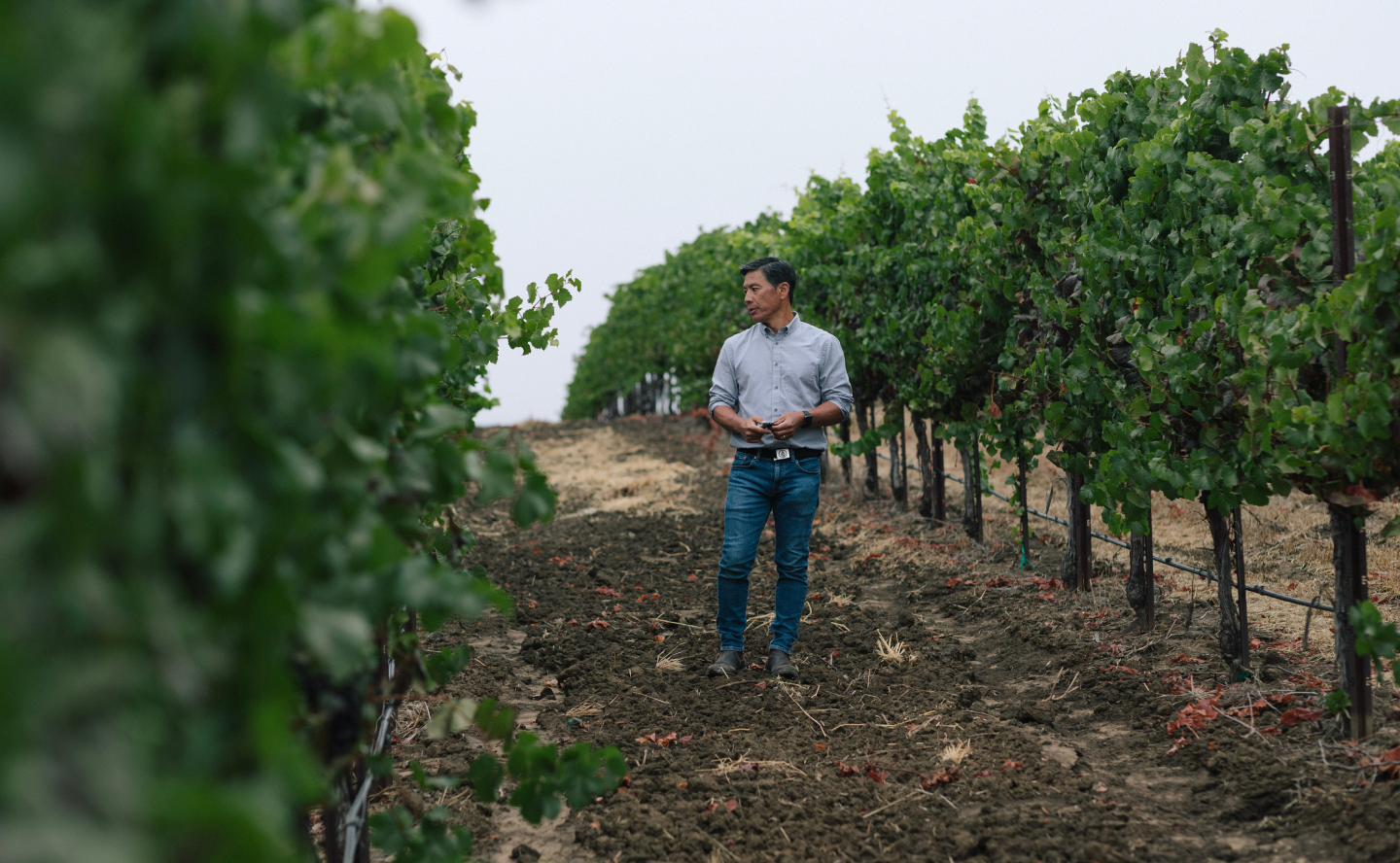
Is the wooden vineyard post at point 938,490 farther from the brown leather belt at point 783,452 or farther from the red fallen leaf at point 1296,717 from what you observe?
the red fallen leaf at point 1296,717

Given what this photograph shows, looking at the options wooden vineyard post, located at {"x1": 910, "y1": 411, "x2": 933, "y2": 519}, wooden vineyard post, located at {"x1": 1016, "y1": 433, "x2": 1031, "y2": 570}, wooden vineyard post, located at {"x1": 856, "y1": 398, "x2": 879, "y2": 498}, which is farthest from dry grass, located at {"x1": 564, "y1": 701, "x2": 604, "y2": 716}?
wooden vineyard post, located at {"x1": 856, "y1": 398, "x2": 879, "y2": 498}

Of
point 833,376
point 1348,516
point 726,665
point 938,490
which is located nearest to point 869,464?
point 938,490

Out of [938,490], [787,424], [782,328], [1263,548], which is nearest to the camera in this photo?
[787,424]

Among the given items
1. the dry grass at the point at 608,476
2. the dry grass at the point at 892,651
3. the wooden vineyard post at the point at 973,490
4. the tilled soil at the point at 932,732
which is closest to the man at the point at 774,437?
the tilled soil at the point at 932,732

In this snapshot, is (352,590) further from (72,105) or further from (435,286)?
(435,286)

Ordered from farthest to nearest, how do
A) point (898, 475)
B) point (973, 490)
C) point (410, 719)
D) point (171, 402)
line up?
point (898, 475) < point (973, 490) < point (410, 719) < point (171, 402)

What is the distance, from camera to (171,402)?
898mm

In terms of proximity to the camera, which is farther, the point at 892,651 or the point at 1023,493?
the point at 1023,493

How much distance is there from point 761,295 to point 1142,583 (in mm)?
2728

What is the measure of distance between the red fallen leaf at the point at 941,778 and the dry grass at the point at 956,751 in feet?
0.50

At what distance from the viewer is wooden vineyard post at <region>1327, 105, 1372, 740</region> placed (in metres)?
3.51

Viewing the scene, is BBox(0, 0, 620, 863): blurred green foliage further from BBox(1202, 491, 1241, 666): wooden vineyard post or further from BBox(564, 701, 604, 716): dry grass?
BBox(1202, 491, 1241, 666): wooden vineyard post

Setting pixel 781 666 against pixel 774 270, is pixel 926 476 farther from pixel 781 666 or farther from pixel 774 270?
pixel 774 270

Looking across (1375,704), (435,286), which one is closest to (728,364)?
(435,286)
